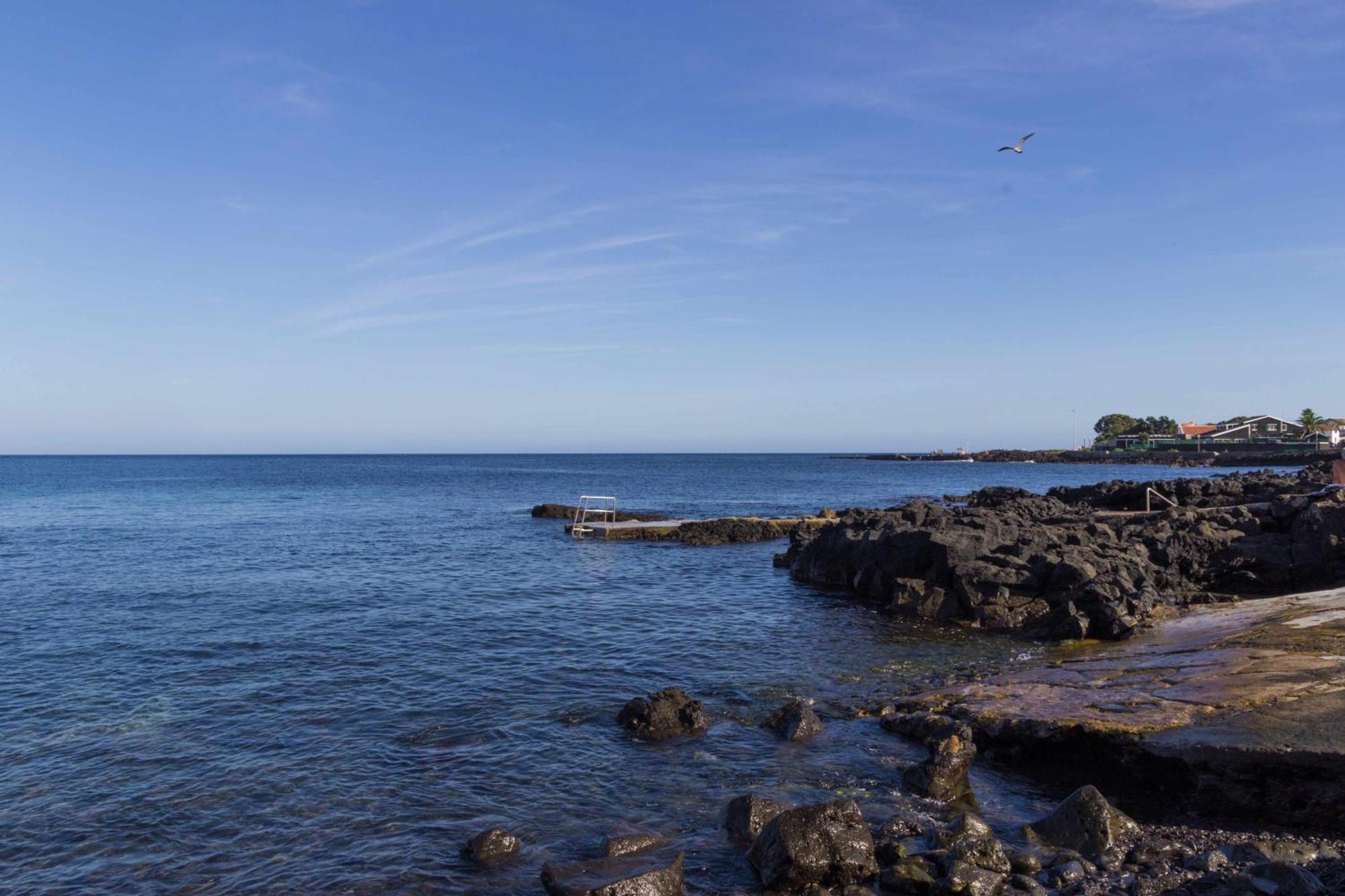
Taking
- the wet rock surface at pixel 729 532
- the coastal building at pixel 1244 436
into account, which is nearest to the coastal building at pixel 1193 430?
the coastal building at pixel 1244 436

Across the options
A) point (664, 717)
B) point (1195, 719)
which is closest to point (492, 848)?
point (664, 717)

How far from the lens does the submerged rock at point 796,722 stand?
14852 millimetres

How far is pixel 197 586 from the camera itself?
1216 inches

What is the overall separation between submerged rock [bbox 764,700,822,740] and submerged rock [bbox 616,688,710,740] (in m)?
1.36

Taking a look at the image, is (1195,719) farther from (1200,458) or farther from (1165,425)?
(1165,425)

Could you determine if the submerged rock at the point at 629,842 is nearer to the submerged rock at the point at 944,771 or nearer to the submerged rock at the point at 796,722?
the submerged rock at the point at 944,771

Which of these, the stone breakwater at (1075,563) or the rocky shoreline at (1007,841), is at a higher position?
the stone breakwater at (1075,563)

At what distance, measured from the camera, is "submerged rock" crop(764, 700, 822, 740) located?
14.9m

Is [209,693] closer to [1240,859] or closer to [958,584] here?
[1240,859]

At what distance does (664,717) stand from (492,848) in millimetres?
5231

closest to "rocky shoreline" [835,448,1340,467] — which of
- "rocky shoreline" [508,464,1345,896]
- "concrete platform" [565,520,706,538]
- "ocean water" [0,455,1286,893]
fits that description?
"concrete platform" [565,520,706,538]

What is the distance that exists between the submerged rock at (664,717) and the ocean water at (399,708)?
40 cm

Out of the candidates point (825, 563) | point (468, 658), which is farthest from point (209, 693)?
point (825, 563)

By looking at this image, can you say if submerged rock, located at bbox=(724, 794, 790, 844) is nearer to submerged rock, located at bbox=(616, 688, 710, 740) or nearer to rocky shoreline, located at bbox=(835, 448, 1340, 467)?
submerged rock, located at bbox=(616, 688, 710, 740)
